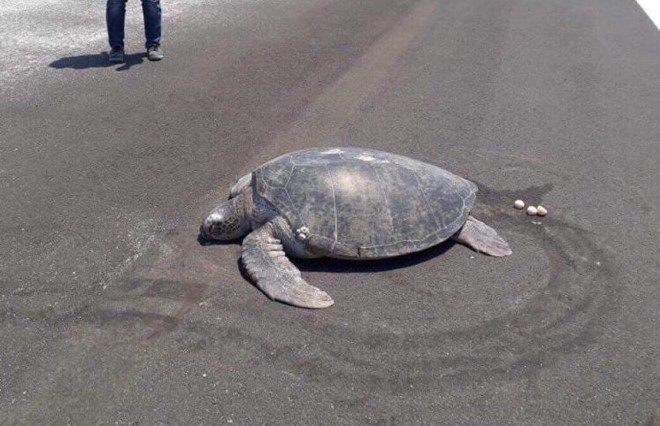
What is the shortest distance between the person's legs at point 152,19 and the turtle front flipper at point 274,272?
4.62 meters

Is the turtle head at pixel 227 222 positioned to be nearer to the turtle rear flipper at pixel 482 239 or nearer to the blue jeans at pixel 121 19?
the turtle rear flipper at pixel 482 239

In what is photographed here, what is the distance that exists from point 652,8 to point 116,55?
10747mm

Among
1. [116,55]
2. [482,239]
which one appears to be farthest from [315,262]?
[116,55]

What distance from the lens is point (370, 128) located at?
21.6 ft

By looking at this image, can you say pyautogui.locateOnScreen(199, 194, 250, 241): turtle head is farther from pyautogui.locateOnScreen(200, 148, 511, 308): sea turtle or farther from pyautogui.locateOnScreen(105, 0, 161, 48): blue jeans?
pyautogui.locateOnScreen(105, 0, 161, 48): blue jeans

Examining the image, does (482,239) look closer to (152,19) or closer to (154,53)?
(154,53)

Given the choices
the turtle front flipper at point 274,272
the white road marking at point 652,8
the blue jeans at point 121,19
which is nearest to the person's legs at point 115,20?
the blue jeans at point 121,19

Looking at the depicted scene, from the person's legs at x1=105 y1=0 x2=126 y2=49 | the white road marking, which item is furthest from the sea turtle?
the white road marking

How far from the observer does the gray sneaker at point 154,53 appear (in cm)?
785

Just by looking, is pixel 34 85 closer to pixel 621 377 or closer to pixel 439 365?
pixel 439 365

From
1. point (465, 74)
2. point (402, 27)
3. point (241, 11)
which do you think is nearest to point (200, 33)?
point (241, 11)

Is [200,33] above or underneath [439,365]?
above

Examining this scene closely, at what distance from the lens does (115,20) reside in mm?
7531

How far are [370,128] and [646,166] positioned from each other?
9.88 ft
